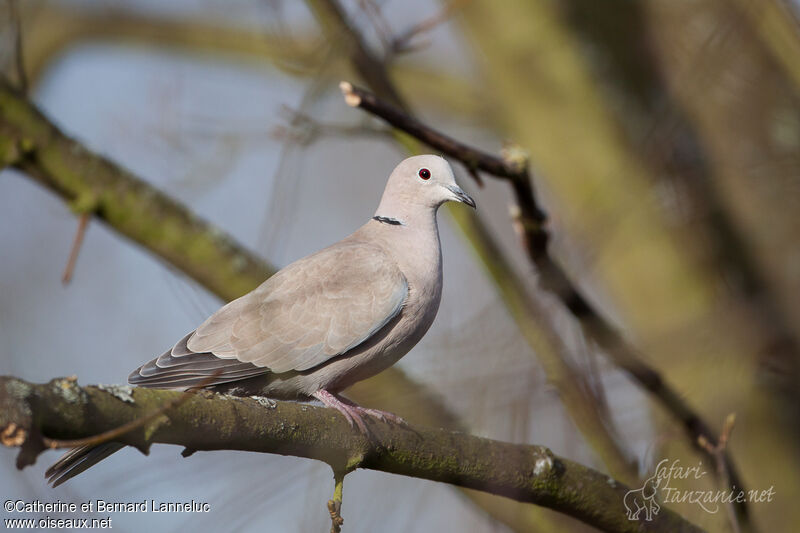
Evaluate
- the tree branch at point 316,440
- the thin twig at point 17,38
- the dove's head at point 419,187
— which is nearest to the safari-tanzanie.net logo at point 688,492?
the tree branch at point 316,440

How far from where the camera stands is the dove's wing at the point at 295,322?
117 inches

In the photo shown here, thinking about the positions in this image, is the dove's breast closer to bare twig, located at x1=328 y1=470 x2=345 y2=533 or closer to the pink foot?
the pink foot

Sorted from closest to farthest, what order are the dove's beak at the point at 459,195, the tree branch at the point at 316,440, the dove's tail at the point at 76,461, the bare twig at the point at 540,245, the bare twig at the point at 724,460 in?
the tree branch at the point at 316,440
the dove's tail at the point at 76,461
the bare twig at the point at 540,245
the bare twig at the point at 724,460
the dove's beak at the point at 459,195

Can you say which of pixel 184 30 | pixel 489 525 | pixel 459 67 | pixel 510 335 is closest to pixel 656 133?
pixel 510 335

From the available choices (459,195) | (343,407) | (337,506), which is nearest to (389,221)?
A: (459,195)

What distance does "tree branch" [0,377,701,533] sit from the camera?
1759 mm

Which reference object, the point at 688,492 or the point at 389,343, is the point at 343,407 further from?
the point at 688,492

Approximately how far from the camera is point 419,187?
3555mm

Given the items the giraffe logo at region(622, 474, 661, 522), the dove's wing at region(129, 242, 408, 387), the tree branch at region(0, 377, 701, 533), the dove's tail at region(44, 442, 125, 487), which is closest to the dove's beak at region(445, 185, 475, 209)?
the dove's wing at region(129, 242, 408, 387)

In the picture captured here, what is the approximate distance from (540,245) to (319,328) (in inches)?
35.7

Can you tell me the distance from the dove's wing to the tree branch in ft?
1.63

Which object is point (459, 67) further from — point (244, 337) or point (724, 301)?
point (244, 337)

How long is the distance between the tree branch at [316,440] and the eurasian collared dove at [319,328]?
28 cm

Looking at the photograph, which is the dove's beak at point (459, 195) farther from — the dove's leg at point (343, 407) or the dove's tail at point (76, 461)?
the dove's tail at point (76, 461)
